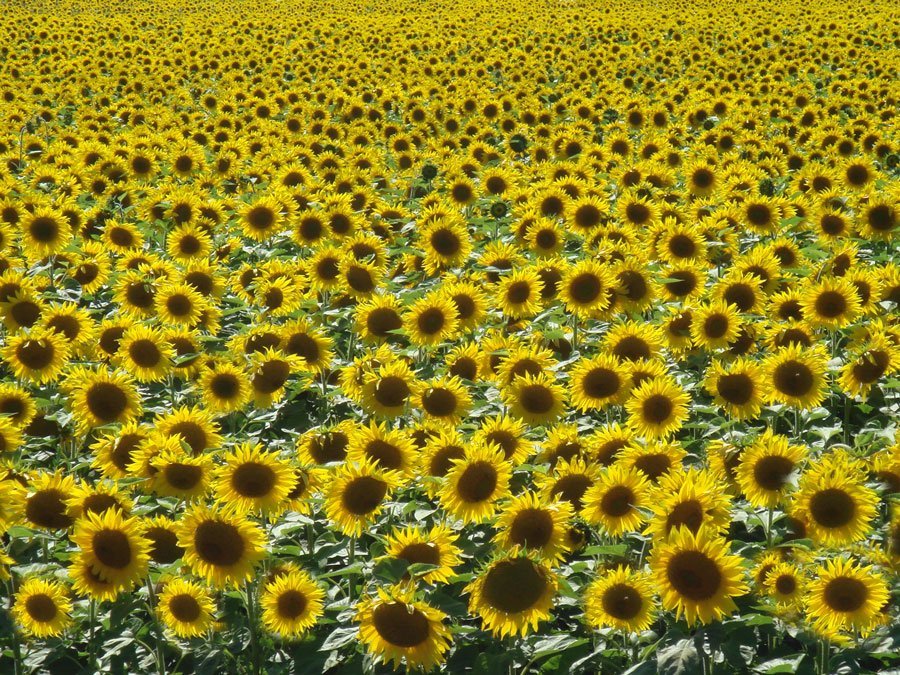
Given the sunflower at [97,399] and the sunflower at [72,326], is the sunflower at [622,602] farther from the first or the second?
the sunflower at [72,326]

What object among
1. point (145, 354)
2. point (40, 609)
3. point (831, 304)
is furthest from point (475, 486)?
point (831, 304)

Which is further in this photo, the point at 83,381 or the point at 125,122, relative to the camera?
the point at 125,122

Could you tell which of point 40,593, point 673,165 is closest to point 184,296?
point 40,593

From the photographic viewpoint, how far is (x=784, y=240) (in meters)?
7.67

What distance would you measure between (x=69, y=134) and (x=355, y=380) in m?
9.39

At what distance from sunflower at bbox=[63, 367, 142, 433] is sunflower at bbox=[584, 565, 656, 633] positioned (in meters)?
2.94

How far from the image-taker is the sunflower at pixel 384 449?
465 cm

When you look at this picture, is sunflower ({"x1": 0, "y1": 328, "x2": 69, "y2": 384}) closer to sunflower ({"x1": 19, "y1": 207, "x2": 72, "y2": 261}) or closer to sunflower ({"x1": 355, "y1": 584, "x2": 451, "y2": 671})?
sunflower ({"x1": 19, "y1": 207, "x2": 72, "y2": 261})

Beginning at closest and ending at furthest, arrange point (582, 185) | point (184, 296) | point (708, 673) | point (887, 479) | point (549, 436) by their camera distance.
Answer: point (708, 673)
point (887, 479)
point (549, 436)
point (184, 296)
point (582, 185)

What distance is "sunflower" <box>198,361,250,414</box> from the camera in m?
5.79

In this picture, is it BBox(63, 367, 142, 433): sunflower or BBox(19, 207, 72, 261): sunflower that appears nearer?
BBox(63, 367, 142, 433): sunflower

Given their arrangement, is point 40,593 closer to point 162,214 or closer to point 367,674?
point 367,674

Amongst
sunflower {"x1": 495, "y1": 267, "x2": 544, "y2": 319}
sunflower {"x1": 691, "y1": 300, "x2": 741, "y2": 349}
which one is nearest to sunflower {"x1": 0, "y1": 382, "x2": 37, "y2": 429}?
sunflower {"x1": 495, "y1": 267, "x2": 544, "y2": 319}

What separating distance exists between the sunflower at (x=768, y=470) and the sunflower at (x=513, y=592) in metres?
1.19
